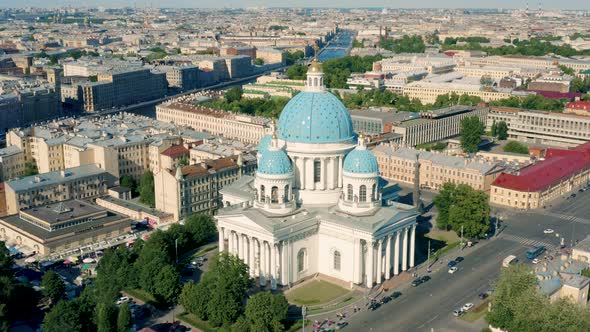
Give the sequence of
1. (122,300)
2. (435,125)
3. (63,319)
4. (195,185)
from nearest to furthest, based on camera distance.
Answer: (63,319) → (122,300) → (195,185) → (435,125)

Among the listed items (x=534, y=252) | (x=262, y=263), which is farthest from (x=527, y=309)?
(x=262, y=263)

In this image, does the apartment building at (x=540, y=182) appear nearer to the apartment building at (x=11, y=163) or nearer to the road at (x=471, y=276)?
the road at (x=471, y=276)

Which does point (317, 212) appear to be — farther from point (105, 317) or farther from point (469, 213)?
point (105, 317)

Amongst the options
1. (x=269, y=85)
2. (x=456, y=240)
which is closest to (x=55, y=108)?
(x=269, y=85)

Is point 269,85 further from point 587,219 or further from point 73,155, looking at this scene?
point 587,219

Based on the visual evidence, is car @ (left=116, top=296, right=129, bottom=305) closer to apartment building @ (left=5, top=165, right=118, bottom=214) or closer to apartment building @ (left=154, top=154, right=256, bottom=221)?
apartment building @ (left=154, top=154, right=256, bottom=221)
